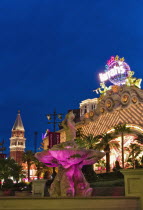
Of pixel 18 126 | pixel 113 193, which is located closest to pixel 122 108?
pixel 113 193

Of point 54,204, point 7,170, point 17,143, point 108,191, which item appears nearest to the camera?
point 54,204

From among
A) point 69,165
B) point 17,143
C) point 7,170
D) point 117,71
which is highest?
point 117,71

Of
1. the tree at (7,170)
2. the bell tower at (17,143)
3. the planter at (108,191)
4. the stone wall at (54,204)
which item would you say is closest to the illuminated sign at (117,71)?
the tree at (7,170)

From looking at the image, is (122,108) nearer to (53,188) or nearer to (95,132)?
(95,132)

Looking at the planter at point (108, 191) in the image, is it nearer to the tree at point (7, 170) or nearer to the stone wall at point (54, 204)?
the stone wall at point (54, 204)

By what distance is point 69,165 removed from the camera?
1443 centimetres

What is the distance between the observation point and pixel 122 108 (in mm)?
49594

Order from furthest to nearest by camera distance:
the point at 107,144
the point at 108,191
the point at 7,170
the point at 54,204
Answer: the point at 107,144 < the point at 7,170 < the point at 108,191 < the point at 54,204

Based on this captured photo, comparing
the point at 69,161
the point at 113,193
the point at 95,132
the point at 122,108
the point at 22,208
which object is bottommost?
the point at 113,193

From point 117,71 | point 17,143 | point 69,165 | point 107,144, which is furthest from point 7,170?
point 17,143

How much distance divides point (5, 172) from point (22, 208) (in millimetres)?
38436

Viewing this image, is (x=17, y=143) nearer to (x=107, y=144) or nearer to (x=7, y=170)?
(x=7, y=170)

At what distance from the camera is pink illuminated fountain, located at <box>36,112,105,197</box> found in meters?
14.0

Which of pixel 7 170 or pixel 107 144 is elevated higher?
pixel 107 144
